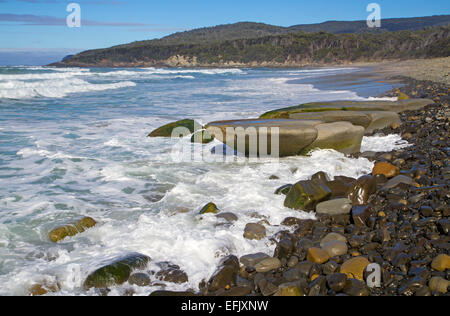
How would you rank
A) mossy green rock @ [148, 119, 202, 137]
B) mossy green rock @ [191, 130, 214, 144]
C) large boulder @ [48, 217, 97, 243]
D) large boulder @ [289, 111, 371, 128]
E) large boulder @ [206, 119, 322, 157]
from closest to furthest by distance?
large boulder @ [48, 217, 97, 243] < large boulder @ [206, 119, 322, 157] < large boulder @ [289, 111, 371, 128] < mossy green rock @ [191, 130, 214, 144] < mossy green rock @ [148, 119, 202, 137]

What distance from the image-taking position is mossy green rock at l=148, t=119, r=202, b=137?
30.8ft

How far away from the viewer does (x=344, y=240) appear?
3658 millimetres

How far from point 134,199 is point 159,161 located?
1.92 meters

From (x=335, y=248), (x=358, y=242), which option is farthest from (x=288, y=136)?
(x=335, y=248)

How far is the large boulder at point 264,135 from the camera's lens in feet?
21.9

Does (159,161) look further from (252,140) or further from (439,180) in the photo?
(439,180)

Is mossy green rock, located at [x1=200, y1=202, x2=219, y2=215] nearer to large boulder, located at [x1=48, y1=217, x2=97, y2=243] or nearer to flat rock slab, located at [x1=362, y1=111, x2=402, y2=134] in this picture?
large boulder, located at [x1=48, y1=217, x2=97, y2=243]

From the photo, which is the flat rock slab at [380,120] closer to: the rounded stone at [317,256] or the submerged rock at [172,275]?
the rounded stone at [317,256]

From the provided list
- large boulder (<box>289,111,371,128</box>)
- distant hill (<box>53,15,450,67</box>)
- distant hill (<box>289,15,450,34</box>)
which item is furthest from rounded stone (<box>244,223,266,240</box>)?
distant hill (<box>289,15,450,34</box>)

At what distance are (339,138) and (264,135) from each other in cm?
146

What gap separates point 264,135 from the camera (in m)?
6.66

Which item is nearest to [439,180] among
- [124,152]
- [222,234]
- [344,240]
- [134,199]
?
[344,240]

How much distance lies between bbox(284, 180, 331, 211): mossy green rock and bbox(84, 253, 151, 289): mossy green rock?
6.39 feet

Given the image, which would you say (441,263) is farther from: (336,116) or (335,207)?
(336,116)
